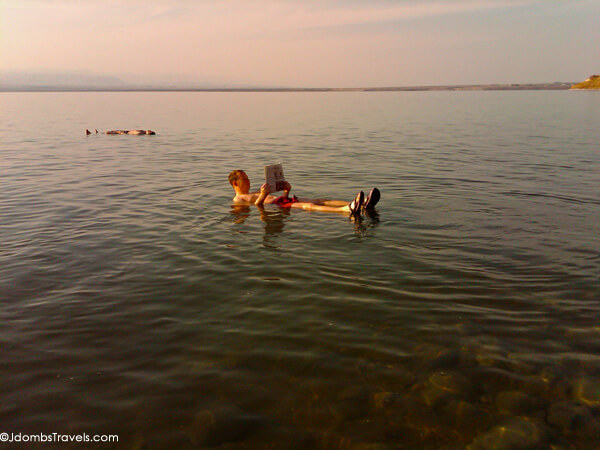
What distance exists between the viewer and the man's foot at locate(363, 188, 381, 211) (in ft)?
39.7

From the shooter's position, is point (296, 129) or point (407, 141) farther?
point (296, 129)

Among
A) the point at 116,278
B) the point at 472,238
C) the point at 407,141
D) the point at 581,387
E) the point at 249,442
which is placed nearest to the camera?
the point at 249,442

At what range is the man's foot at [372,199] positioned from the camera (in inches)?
476

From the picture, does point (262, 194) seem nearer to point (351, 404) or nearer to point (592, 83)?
point (351, 404)

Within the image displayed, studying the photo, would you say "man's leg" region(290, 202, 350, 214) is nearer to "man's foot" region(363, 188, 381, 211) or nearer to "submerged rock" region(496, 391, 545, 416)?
"man's foot" region(363, 188, 381, 211)

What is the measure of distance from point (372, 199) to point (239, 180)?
455cm

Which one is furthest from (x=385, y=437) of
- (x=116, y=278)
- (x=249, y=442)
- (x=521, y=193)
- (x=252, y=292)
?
(x=521, y=193)

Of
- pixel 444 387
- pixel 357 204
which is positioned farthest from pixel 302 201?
pixel 444 387

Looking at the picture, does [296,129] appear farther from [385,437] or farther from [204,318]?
[385,437]

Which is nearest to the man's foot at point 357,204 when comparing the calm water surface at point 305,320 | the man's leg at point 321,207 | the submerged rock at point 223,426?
the man's leg at point 321,207

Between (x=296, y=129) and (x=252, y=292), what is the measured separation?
36208 millimetres

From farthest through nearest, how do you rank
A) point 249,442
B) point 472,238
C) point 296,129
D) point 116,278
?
point 296,129, point 472,238, point 116,278, point 249,442

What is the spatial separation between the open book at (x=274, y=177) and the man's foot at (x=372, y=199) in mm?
Answer: 2659

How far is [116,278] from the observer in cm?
872
